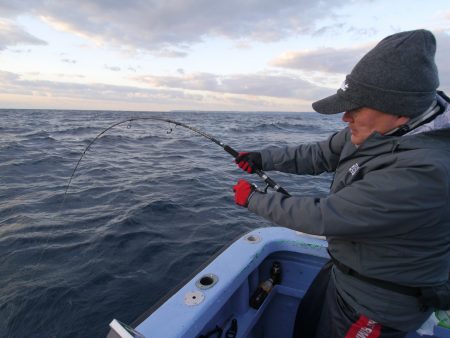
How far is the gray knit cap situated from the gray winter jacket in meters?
0.16

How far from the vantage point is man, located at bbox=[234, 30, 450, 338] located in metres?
1.36

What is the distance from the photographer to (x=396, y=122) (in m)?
1.53

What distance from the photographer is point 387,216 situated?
4.48 ft

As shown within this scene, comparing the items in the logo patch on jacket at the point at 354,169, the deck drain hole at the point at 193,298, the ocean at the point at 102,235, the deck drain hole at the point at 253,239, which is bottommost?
the ocean at the point at 102,235

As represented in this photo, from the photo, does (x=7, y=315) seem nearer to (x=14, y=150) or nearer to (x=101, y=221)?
(x=101, y=221)

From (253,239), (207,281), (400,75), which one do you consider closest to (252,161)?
(253,239)

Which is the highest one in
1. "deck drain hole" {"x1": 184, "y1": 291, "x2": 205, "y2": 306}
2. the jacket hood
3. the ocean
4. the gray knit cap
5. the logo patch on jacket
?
the gray knit cap

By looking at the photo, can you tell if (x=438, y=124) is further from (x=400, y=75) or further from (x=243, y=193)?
(x=243, y=193)

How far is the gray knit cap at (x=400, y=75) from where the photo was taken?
1415 millimetres

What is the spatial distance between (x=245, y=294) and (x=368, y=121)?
6.83 feet

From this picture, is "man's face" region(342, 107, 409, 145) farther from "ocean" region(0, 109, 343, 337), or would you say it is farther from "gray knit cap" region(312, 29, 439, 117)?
"ocean" region(0, 109, 343, 337)

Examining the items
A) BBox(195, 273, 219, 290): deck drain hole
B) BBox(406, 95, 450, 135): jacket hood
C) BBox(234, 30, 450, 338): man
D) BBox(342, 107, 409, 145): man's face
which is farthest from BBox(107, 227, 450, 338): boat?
BBox(406, 95, 450, 135): jacket hood

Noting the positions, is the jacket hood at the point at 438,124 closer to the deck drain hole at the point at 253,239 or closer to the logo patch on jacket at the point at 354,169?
the logo patch on jacket at the point at 354,169

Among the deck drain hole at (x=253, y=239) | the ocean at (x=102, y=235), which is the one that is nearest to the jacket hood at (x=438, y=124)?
the deck drain hole at (x=253, y=239)
